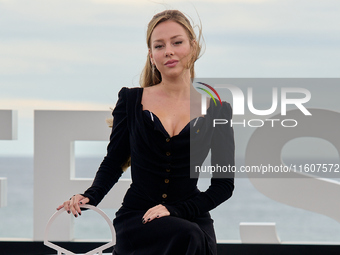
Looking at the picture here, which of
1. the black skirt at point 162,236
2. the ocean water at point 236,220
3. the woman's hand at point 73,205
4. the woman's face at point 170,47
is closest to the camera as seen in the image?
the black skirt at point 162,236

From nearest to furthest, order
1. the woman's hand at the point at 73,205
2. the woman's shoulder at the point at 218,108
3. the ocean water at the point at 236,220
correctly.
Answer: the woman's hand at the point at 73,205
the woman's shoulder at the point at 218,108
the ocean water at the point at 236,220

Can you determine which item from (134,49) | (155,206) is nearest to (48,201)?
(155,206)

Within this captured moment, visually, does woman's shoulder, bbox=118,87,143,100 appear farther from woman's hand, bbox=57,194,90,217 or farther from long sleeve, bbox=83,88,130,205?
woman's hand, bbox=57,194,90,217

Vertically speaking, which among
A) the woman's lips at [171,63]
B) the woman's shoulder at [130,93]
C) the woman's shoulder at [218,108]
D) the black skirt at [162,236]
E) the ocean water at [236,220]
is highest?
the woman's lips at [171,63]

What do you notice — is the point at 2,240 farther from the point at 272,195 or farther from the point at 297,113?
the point at 297,113

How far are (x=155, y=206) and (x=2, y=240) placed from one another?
8.91ft

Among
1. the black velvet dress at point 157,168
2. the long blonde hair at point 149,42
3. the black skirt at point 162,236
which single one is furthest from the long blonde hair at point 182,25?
the black skirt at point 162,236

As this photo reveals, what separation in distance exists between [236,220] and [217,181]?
46.2ft

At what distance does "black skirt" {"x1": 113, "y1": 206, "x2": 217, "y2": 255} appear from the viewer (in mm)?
1748

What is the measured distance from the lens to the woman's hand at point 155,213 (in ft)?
6.03

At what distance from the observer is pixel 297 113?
3.83 m

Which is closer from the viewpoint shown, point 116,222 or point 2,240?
point 116,222

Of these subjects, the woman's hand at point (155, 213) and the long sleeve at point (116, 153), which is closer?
the woman's hand at point (155, 213)

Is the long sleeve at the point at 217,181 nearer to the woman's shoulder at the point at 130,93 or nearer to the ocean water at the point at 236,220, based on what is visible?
the woman's shoulder at the point at 130,93
